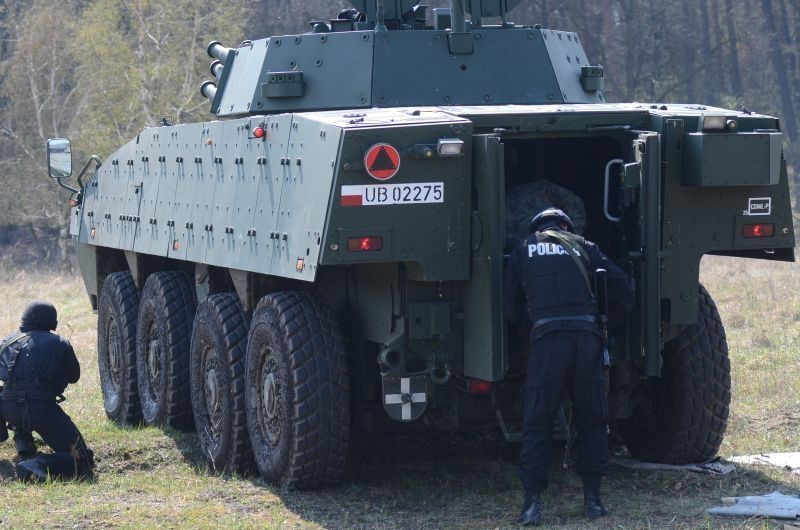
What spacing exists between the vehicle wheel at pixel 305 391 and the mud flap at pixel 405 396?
1.12 feet

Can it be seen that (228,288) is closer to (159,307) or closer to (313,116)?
(159,307)

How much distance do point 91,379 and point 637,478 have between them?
6564 millimetres

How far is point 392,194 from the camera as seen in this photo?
6633 millimetres

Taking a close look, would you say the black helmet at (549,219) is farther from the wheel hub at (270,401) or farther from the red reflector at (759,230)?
the wheel hub at (270,401)

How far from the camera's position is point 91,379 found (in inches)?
506

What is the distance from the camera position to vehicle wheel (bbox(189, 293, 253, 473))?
811 centimetres

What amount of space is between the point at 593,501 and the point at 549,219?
54.0 inches

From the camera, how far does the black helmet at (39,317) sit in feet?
28.0

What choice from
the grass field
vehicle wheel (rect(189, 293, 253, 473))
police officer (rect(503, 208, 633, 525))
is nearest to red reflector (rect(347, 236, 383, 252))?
police officer (rect(503, 208, 633, 525))

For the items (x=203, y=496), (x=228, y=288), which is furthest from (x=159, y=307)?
(x=203, y=496)

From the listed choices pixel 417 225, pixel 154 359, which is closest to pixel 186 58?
pixel 154 359

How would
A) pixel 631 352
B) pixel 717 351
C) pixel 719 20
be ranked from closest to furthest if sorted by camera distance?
pixel 631 352, pixel 717 351, pixel 719 20

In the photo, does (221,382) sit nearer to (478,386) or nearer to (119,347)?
(478,386)

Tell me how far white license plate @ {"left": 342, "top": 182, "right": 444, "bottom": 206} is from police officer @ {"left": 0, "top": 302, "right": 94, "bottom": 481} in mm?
2696
